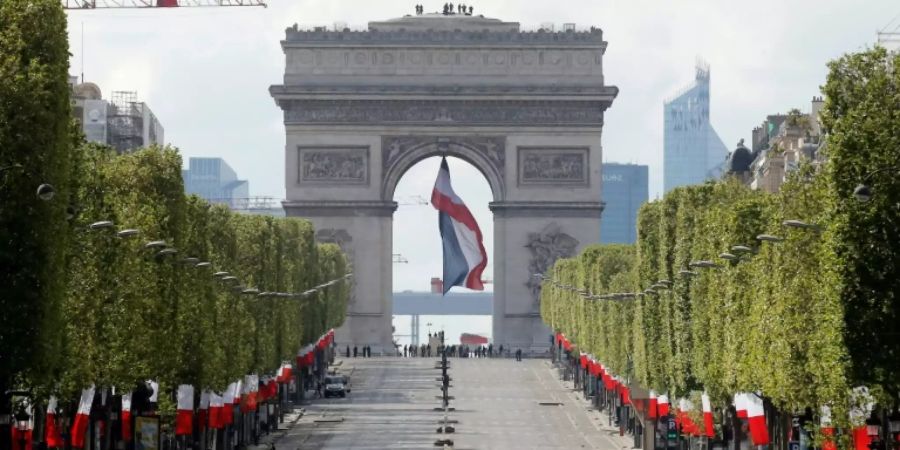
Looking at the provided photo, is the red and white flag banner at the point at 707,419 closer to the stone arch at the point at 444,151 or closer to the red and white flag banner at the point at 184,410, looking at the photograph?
the red and white flag banner at the point at 184,410

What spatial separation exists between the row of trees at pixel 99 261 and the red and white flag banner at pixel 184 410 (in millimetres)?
324

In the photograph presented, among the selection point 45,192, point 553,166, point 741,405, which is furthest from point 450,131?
point 45,192

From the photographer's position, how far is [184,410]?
2928 inches

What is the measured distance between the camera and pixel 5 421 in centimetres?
5019

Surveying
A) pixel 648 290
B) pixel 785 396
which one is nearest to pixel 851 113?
pixel 785 396

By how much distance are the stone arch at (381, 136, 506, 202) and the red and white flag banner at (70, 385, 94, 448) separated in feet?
356

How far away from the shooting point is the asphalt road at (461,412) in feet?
314

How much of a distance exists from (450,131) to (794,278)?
111m

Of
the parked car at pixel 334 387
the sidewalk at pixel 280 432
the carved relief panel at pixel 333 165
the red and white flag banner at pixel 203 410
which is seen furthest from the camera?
the carved relief panel at pixel 333 165

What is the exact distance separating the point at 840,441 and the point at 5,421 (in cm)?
1601

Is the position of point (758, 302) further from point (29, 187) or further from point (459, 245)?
point (459, 245)

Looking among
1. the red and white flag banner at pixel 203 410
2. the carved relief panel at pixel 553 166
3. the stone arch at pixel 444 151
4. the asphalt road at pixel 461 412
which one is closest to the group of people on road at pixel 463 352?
the asphalt road at pixel 461 412

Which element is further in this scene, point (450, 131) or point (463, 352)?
point (463, 352)

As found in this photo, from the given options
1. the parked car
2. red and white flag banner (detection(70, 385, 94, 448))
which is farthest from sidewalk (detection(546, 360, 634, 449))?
red and white flag banner (detection(70, 385, 94, 448))
